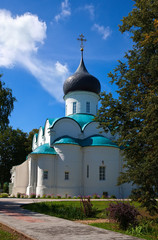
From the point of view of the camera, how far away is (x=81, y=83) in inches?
1171

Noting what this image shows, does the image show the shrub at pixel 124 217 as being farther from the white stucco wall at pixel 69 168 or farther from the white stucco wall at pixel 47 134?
the white stucco wall at pixel 47 134

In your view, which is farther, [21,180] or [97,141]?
[21,180]

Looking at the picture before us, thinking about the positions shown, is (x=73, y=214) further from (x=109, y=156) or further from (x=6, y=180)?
(x=6, y=180)

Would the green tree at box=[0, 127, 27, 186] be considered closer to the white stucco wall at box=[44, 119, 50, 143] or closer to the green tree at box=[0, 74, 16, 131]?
the white stucco wall at box=[44, 119, 50, 143]

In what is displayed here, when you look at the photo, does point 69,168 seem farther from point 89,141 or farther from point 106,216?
point 106,216

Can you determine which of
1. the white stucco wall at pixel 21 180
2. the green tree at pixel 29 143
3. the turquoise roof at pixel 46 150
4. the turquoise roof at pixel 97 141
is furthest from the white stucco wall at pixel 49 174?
the green tree at pixel 29 143

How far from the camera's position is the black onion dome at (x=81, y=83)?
2973 centimetres

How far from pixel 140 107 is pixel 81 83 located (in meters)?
20.0

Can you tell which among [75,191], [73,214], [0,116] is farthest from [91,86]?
[73,214]

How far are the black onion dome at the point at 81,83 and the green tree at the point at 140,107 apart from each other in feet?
58.5

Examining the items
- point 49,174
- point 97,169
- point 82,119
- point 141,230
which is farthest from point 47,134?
point 141,230

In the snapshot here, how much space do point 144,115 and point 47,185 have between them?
16750mm

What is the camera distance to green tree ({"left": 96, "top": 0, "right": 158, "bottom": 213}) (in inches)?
367

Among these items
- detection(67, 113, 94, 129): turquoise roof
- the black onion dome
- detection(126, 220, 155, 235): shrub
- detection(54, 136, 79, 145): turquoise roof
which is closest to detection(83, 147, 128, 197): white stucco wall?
detection(54, 136, 79, 145): turquoise roof
